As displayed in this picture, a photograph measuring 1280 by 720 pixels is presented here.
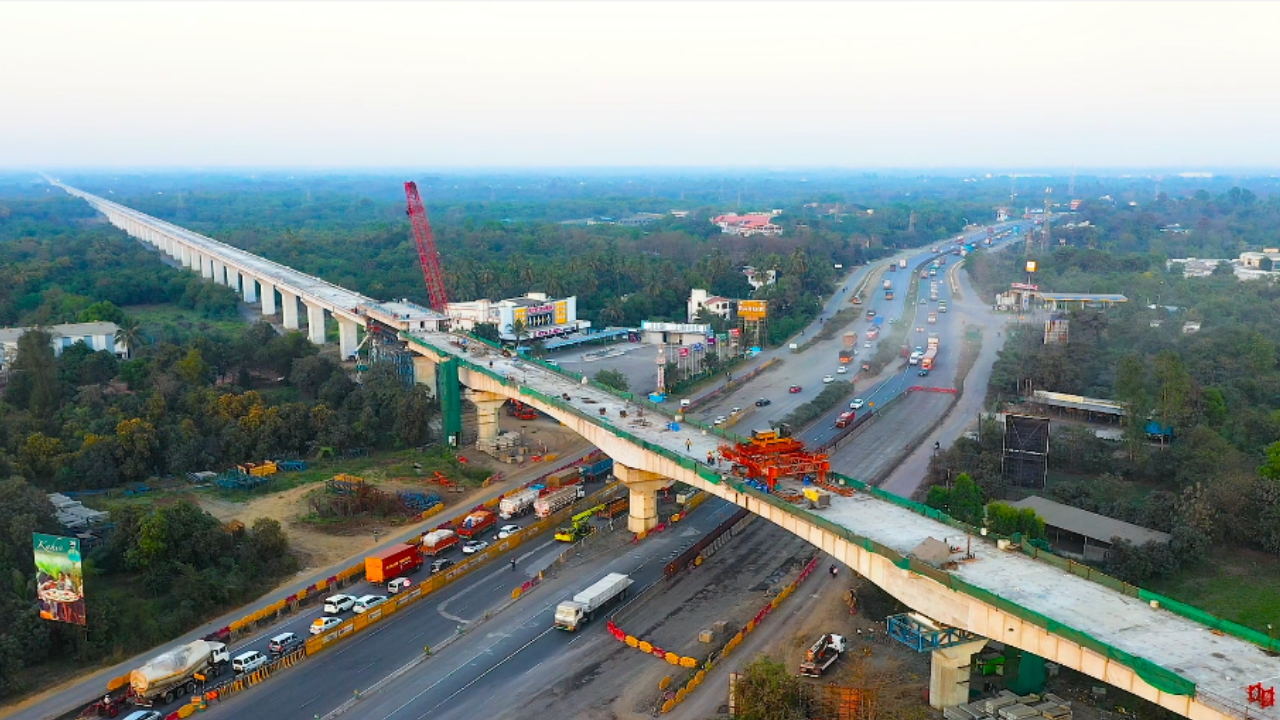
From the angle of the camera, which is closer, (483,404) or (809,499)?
(809,499)

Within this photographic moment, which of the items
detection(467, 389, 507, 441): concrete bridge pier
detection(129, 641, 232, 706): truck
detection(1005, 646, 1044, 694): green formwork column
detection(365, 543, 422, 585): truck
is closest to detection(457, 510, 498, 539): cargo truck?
detection(365, 543, 422, 585): truck

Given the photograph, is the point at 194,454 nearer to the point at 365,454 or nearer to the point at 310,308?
the point at 365,454

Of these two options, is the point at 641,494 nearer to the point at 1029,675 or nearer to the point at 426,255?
the point at 1029,675

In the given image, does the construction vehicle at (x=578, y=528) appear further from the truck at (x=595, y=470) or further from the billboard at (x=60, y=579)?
the billboard at (x=60, y=579)

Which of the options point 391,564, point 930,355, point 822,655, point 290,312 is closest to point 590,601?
point 822,655

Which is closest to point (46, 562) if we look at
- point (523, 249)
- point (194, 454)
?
point (194, 454)

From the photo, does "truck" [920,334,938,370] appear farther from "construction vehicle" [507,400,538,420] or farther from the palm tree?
the palm tree
